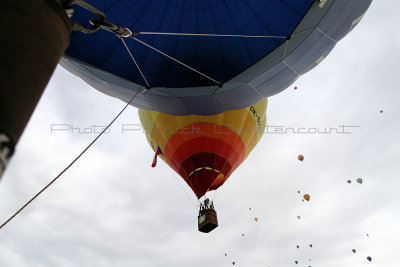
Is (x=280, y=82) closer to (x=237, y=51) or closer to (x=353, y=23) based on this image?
(x=237, y=51)

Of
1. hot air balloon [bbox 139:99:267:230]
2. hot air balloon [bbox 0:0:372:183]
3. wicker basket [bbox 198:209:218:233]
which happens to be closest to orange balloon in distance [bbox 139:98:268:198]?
hot air balloon [bbox 139:99:267:230]

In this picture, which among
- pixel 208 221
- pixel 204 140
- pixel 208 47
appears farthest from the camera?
Answer: pixel 204 140

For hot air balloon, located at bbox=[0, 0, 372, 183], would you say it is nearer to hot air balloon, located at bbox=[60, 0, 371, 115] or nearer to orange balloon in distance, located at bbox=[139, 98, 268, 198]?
hot air balloon, located at bbox=[60, 0, 371, 115]

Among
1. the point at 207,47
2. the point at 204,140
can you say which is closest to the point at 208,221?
the point at 204,140

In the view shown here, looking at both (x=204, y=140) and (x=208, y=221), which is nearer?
(x=208, y=221)

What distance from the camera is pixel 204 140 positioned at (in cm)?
782

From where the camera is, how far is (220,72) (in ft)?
18.9

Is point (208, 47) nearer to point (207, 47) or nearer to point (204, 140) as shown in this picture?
point (207, 47)

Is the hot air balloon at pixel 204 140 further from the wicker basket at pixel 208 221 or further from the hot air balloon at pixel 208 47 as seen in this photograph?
the hot air balloon at pixel 208 47

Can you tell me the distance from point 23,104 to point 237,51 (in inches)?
195

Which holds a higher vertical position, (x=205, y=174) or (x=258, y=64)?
(x=258, y=64)

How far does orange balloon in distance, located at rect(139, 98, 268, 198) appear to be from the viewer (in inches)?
305

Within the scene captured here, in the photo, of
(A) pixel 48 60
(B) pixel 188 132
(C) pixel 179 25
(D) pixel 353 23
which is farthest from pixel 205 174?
(A) pixel 48 60

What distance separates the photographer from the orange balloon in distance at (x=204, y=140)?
774 centimetres
